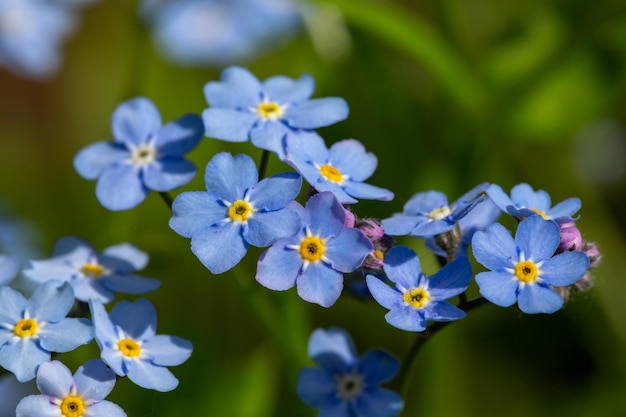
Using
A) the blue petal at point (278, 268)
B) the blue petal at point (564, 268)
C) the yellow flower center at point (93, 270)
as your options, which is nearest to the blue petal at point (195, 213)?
the blue petal at point (278, 268)

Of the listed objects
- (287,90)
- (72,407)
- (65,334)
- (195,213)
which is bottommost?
(72,407)

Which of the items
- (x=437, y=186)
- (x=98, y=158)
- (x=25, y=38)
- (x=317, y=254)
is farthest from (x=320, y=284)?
(x=25, y=38)

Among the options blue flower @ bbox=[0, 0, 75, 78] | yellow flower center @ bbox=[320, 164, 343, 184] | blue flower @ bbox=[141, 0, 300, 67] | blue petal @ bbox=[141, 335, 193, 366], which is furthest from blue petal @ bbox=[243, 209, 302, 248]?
blue flower @ bbox=[141, 0, 300, 67]

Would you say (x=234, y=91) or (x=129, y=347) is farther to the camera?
(x=234, y=91)

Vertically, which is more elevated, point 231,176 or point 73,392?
point 231,176

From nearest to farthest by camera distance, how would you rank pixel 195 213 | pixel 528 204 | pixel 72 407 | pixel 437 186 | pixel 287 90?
pixel 72 407
pixel 195 213
pixel 528 204
pixel 287 90
pixel 437 186

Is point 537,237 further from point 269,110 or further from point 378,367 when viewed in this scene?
point 269,110

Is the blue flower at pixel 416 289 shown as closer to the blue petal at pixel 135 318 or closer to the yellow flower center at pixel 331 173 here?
the yellow flower center at pixel 331 173

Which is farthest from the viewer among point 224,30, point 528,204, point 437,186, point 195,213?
point 224,30

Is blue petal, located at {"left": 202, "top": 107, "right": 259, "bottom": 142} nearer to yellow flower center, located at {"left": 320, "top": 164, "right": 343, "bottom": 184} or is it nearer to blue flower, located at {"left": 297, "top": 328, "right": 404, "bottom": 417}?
yellow flower center, located at {"left": 320, "top": 164, "right": 343, "bottom": 184}
